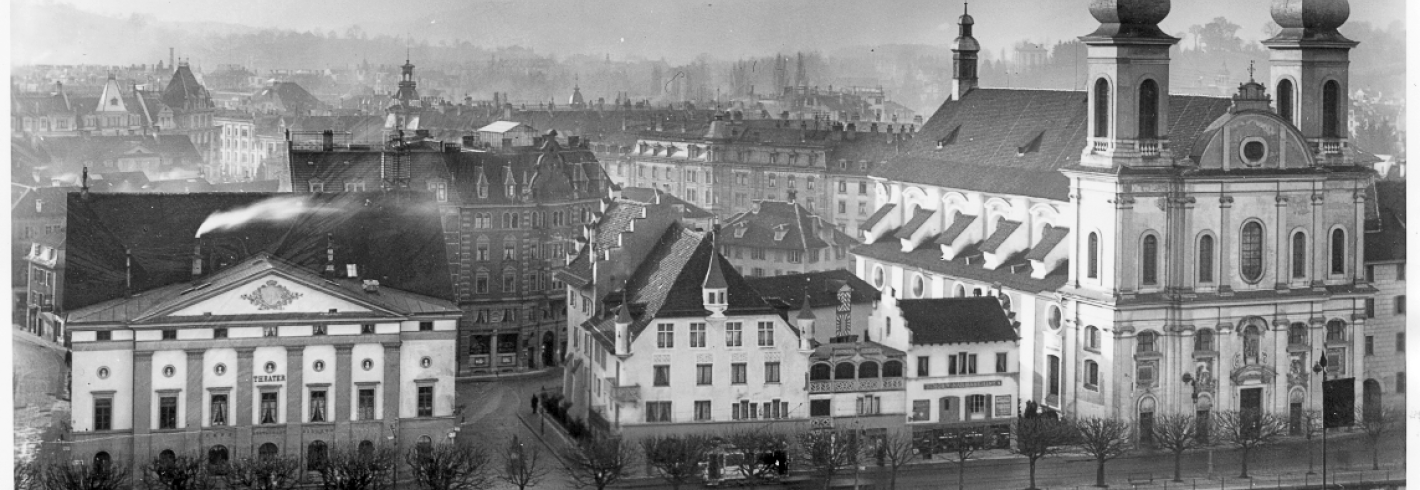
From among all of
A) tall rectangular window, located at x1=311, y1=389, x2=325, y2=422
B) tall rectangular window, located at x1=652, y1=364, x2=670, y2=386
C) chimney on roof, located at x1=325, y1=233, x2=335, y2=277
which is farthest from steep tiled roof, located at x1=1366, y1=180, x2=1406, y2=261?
tall rectangular window, located at x1=311, y1=389, x2=325, y2=422

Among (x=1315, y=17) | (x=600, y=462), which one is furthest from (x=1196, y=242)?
(x=600, y=462)

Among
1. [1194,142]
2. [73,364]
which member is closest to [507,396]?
[73,364]

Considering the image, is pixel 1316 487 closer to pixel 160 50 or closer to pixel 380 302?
pixel 380 302

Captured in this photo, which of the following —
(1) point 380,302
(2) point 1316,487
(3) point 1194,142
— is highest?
(3) point 1194,142

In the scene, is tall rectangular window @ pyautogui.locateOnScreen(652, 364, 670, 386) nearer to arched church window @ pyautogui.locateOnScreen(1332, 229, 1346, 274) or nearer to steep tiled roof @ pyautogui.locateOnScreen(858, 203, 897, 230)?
steep tiled roof @ pyautogui.locateOnScreen(858, 203, 897, 230)

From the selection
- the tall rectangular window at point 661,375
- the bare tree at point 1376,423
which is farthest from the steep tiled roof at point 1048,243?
the tall rectangular window at point 661,375

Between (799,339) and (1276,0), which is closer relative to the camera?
(799,339)

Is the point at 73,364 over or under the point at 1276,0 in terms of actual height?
under
